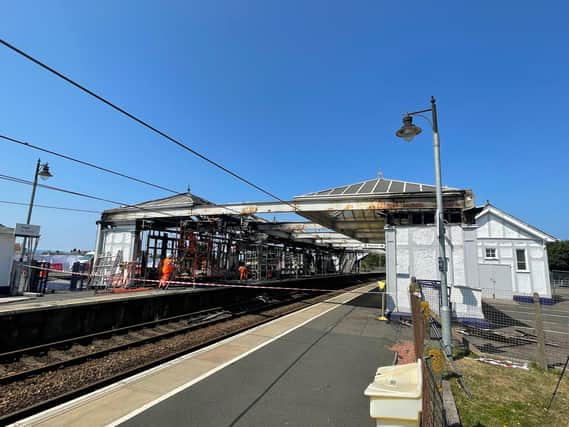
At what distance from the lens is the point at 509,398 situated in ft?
16.3

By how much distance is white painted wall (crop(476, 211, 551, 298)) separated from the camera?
21.1 meters

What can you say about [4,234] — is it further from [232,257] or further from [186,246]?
[232,257]

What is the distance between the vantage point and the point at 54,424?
13.4 ft

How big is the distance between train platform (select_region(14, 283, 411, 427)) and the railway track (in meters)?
0.31

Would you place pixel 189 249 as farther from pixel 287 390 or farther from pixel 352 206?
pixel 287 390

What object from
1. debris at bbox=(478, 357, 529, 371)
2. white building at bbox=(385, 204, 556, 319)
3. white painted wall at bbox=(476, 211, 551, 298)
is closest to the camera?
debris at bbox=(478, 357, 529, 371)

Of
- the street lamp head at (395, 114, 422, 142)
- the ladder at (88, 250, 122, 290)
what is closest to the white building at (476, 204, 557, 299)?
the street lamp head at (395, 114, 422, 142)

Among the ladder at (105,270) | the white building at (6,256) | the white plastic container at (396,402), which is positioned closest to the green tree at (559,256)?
the ladder at (105,270)

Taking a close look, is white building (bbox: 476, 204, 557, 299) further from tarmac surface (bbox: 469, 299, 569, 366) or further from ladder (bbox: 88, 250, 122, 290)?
ladder (bbox: 88, 250, 122, 290)

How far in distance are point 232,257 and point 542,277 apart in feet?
73.7

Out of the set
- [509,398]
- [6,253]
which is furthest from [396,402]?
[6,253]

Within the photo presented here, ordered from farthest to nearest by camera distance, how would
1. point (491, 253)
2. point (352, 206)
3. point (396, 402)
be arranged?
point (491, 253) < point (352, 206) < point (396, 402)

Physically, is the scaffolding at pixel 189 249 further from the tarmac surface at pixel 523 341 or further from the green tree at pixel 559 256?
the green tree at pixel 559 256

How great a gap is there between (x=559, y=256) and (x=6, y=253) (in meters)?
83.8
